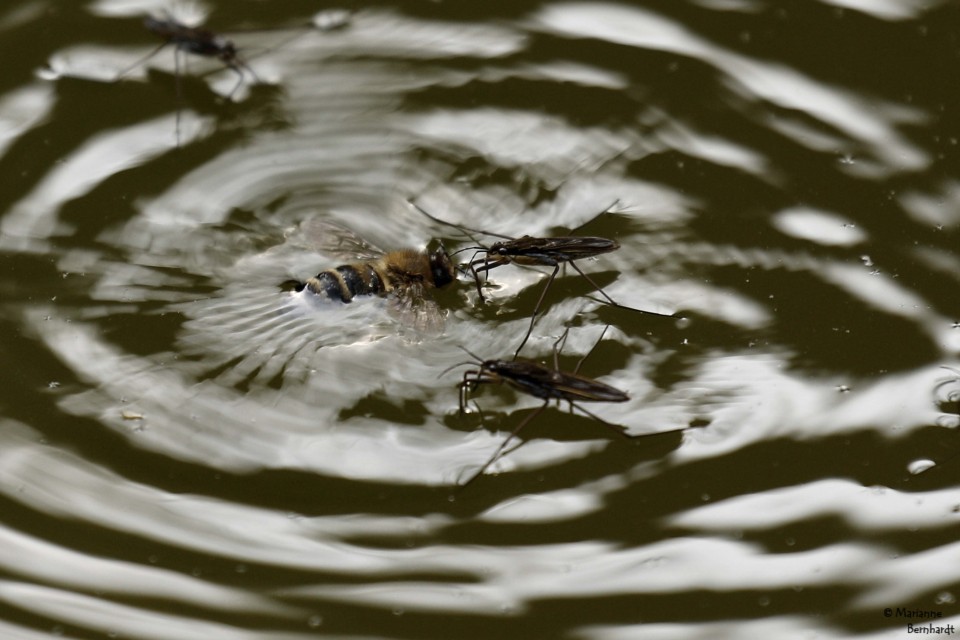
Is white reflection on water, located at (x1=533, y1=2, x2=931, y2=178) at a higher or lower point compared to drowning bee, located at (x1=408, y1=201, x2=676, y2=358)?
higher

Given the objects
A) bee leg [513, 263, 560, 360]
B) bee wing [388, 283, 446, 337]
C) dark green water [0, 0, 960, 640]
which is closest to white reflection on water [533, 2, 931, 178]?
dark green water [0, 0, 960, 640]

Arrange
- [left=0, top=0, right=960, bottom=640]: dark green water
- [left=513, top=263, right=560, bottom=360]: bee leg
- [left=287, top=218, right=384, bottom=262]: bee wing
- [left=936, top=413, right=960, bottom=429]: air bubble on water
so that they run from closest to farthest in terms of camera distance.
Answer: [left=0, top=0, right=960, bottom=640]: dark green water < [left=936, top=413, right=960, bottom=429]: air bubble on water < [left=513, top=263, right=560, bottom=360]: bee leg < [left=287, top=218, right=384, bottom=262]: bee wing

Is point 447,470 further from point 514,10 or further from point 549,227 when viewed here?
point 514,10

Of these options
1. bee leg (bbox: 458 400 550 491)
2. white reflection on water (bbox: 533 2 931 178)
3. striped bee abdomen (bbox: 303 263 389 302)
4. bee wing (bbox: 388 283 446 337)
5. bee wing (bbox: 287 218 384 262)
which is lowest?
bee leg (bbox: 458 400 550 491)

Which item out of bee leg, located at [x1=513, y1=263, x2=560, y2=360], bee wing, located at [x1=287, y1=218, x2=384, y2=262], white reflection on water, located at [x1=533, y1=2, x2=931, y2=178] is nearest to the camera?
bee leg, located at [x1=513, y1=263, x2=560, y2=360]

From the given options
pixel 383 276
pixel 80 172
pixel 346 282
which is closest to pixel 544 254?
pixel 383 276

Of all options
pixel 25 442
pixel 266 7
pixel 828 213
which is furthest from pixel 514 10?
pixel 25 442

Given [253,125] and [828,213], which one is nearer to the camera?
[828,213]

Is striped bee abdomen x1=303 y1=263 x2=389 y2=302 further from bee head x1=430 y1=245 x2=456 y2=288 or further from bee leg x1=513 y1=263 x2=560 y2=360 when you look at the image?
bee leg x1=513 y1=263 x2=560 y2=360
